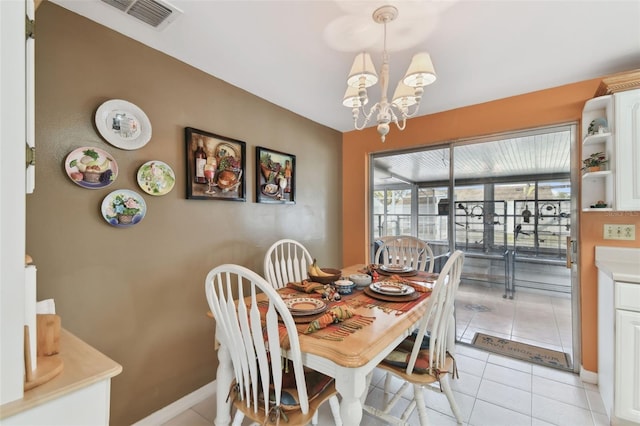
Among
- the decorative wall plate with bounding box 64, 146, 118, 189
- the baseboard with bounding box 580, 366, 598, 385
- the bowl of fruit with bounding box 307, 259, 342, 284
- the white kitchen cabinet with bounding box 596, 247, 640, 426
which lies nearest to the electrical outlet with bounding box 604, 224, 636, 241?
the white kitchen cabinet with bounding box 596, 247, 640, 426

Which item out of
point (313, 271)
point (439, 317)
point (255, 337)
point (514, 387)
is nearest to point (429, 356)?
point (439, 317)

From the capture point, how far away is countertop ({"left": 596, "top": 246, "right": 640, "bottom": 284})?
1675mm

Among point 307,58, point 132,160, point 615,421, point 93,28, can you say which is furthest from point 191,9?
point 615,421

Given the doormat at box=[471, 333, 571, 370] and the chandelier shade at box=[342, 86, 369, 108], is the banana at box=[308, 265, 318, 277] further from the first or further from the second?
the doormat at box=[471, 333, 571, 370]

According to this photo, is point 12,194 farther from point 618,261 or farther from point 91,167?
point 618,261

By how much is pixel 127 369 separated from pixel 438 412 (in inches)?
78.7

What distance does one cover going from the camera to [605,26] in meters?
1.59

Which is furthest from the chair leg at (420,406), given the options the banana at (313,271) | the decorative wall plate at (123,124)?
the decorative wall plate at (123,124)

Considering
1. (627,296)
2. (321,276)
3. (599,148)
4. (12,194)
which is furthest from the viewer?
(599,148)

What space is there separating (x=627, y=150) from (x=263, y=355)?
2585mm

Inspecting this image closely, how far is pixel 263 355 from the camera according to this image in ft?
3.63

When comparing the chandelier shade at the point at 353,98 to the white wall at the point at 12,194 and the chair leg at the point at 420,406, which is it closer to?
the white wall at the point at 12,194

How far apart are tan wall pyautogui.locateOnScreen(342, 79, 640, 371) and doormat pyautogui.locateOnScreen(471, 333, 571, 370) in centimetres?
23

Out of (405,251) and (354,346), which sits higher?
(405,251)
